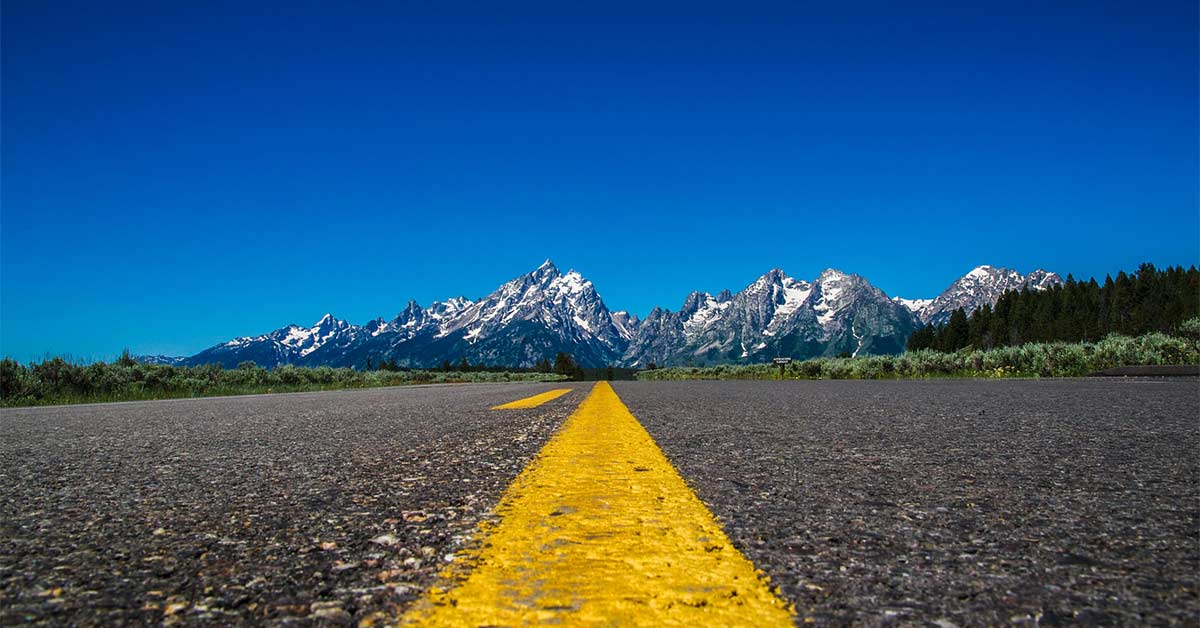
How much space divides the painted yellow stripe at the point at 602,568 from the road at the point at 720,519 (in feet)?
0.26

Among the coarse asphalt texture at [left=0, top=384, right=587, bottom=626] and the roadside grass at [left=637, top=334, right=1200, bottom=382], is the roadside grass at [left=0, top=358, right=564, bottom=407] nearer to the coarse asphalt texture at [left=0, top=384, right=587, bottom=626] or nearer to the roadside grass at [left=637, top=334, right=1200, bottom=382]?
the coarse asphalt texture at [left=0, top=384, right=587, bottom=626]

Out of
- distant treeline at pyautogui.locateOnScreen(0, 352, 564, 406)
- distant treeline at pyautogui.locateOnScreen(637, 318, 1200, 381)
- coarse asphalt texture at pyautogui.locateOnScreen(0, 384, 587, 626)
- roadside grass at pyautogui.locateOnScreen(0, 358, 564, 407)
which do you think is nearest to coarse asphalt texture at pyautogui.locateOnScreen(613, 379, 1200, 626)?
coarse asphalt texture at pyautogui.locateOnScreen(0, 384, 587, 626)

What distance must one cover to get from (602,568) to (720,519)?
2.00 feet

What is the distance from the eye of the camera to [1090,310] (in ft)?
279

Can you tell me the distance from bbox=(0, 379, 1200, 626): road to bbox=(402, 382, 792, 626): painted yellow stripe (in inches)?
3.1

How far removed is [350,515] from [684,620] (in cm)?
129

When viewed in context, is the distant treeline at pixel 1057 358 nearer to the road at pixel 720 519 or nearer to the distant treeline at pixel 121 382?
the road at pixel 720 519

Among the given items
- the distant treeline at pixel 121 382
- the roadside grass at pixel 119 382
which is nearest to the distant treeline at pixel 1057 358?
the roadside grass at pixel 119 382

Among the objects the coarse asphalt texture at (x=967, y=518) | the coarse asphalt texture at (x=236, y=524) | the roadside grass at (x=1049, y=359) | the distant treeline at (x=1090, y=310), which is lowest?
the coarse asphalt texture at (x=967, y=518)

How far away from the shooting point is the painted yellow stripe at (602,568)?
1.12 meters

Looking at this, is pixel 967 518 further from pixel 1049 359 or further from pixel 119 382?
pixel 119 382

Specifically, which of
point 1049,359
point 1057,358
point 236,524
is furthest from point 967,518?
point 1049,359

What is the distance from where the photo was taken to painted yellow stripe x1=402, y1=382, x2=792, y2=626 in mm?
1118

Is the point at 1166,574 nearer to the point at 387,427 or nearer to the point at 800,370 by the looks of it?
the point at 387,427
